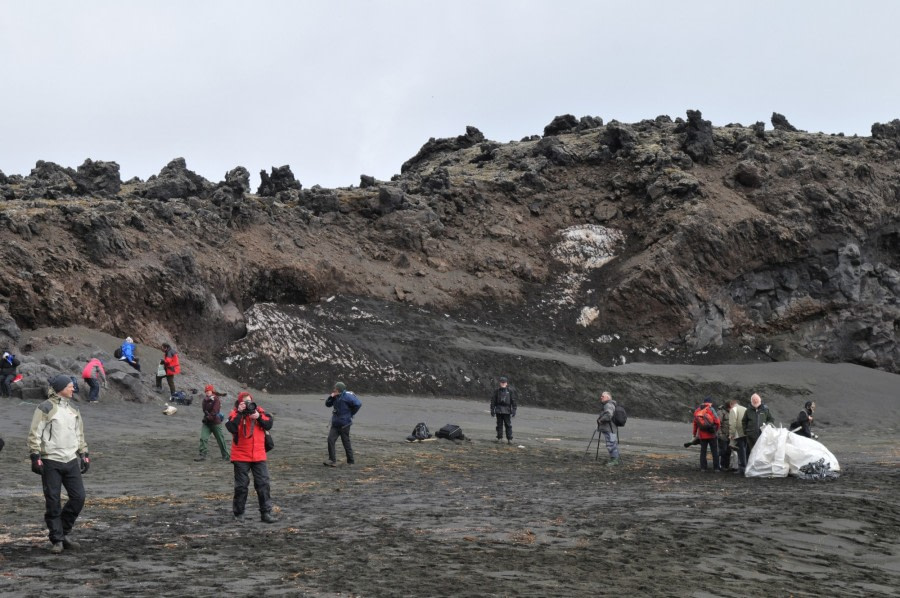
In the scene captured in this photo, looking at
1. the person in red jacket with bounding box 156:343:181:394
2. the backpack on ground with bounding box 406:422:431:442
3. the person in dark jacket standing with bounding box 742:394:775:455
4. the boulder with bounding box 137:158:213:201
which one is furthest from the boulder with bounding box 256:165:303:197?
the person in dark jacket standing with bounding box 742:394:775:455

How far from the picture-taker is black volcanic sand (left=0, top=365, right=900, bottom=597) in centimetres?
897

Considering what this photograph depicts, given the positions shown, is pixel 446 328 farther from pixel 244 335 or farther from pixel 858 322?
pixel 858 322

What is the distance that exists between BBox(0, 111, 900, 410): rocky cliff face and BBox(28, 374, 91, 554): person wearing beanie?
78.3 feet

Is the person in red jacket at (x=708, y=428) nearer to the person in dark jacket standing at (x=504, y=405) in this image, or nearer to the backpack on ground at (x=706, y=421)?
the backpack on ground at (x=706, y=421)

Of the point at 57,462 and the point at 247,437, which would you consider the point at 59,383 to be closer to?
the point at 57,462

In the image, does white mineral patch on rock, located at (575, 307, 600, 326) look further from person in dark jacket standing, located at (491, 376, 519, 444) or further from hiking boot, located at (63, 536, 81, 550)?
hiking boot, located at (63, 536, 81, 550)

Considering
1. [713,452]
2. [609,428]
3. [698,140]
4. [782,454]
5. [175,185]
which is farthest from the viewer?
[698,140]

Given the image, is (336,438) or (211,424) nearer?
(336,438)

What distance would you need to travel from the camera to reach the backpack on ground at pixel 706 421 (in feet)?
65.9

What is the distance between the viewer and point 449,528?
12.0 metres

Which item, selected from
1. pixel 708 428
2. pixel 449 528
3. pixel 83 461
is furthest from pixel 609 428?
pixel 83 461

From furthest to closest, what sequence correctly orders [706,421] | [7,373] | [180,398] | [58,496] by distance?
[180,398]
[7,373]
[706,421]
[58,496]

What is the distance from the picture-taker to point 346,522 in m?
12.5

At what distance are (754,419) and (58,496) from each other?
13707 mm
